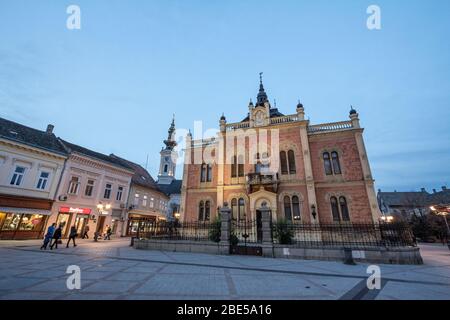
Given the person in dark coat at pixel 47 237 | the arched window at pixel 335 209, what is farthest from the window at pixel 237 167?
the person in dark coat at pixel 47 237

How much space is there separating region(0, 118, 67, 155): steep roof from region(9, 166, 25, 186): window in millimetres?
2381

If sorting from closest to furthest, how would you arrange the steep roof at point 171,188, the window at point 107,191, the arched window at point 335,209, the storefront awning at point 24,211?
the storefront awning at point 24,211, the arched window at point 335,209, the window at point 107,191, the steep roof at point 171,188

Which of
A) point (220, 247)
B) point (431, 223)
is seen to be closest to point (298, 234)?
point (220, 247)

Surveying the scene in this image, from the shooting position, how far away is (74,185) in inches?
873

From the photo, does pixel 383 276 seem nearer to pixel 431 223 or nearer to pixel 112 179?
pixel 112 179

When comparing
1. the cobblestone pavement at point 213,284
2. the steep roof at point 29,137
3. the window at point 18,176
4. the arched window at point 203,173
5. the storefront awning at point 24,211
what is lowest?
the cobblestone pavement at point 213,284

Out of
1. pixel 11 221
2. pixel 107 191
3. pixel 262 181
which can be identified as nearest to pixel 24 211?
pixel 11 221

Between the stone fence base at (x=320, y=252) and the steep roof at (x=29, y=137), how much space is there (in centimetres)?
1679

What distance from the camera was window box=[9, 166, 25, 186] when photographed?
1778 centimetres

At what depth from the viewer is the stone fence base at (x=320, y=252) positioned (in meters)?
10.5

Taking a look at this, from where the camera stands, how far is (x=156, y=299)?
4.66 meters

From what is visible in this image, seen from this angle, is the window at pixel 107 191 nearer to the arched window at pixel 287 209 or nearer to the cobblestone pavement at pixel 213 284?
the cobblestone pavement at pixel 213 284

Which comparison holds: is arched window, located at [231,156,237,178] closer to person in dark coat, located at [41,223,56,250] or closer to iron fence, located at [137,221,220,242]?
iron fence, located at [137,221,220,242]

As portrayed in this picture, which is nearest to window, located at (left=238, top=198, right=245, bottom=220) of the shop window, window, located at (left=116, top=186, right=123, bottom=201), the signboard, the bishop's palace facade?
the bishop's palace facade
